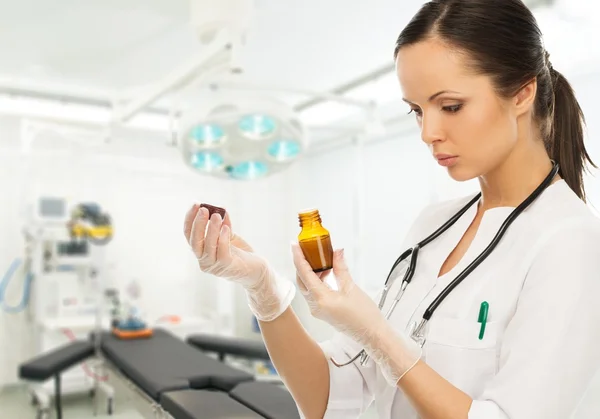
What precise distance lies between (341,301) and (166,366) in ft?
6.45

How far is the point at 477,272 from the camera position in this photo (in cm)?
91

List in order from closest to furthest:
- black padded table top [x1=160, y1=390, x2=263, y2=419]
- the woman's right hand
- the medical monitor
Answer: the woman's right hand, black padded table top [x1=160, y1=390, x2=263, y2=419], the medical monitor

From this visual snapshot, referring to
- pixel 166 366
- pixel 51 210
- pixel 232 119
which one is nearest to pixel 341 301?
pixel 232 119

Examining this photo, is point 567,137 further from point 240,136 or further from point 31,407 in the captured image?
point 31,407

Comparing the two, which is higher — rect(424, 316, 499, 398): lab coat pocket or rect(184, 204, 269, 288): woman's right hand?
rect(184, 204, 269, 288): woman's right hand

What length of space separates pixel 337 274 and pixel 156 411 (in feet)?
5.46

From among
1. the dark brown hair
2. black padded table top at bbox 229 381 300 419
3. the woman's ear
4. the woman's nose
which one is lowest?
black padded table top at bbox 229 381 300 419

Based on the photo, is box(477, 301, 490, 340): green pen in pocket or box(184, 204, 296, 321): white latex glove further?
box(184, 204, 296, 321): white latex glove

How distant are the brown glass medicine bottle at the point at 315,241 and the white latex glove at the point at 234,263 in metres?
0.17

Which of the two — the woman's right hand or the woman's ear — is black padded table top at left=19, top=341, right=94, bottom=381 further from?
the woman's ear

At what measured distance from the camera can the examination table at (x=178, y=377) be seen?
196 centimetres

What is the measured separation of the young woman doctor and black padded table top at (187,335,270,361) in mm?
2090

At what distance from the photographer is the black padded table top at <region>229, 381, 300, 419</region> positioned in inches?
74.1

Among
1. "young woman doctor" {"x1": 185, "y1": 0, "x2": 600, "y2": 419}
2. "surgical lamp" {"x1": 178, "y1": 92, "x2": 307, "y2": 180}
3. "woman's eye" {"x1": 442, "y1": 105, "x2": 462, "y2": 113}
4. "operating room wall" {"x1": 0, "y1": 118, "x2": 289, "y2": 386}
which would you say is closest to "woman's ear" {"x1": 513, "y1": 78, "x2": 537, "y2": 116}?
"young woman doctor" {"x1": 185, "y1": 0, "x2": 600, "y2": 419}
